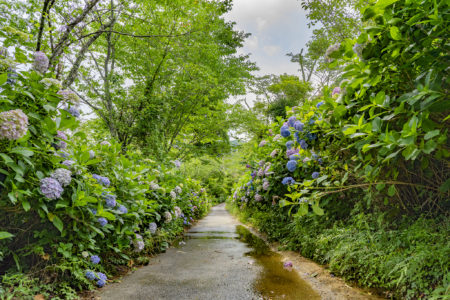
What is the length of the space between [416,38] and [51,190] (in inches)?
98.2

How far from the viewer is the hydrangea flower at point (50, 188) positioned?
1742 millimetres

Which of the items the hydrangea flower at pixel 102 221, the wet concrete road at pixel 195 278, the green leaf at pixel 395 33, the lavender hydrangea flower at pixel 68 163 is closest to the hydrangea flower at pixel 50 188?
the lavender hydrangea flower at pixel 68 163

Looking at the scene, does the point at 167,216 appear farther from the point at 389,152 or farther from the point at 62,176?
the point at 389,152

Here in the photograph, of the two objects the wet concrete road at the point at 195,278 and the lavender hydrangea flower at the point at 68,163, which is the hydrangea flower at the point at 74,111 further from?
the wet concrete road at the point at 195,278

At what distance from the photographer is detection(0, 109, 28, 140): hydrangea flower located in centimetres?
148

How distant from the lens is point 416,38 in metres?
1.44

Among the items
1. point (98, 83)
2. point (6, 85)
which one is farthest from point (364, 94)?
point (98, 83)

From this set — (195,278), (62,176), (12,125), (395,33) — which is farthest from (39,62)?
(395,33)

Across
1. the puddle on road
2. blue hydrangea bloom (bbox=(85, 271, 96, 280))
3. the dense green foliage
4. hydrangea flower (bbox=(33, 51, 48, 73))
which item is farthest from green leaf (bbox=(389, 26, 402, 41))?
blue hydrangea bloom (bbox=(85, 271, 96, 280))

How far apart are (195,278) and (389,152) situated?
6.64 ft

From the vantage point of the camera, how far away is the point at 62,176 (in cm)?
186

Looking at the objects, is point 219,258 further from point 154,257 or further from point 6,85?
point 6,85

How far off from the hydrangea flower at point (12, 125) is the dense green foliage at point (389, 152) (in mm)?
1851

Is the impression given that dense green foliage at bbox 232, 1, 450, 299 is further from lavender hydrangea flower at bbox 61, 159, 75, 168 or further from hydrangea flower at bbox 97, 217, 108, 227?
lavender hydrangea flower at bbox 61, 159, 75, 168
